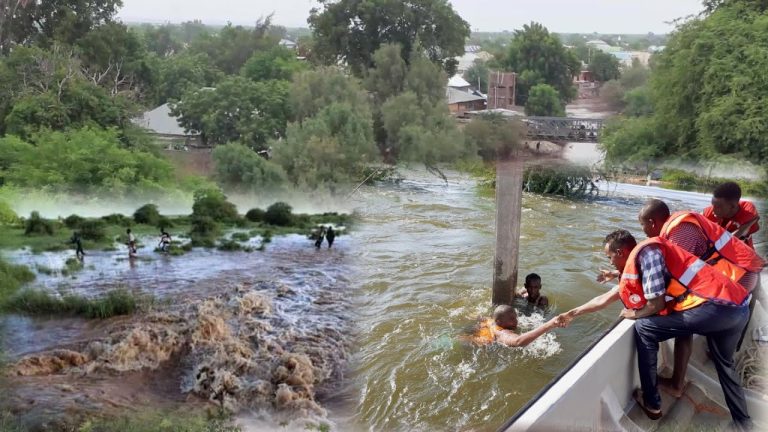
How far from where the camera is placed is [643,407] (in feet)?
7.55

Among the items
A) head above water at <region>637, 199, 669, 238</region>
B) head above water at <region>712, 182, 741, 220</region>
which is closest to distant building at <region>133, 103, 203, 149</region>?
head above water at <region>637, 199, 669, 238</region>

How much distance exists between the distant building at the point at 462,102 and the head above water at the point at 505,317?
53.0 inches

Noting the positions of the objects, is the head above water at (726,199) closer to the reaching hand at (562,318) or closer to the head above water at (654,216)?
the head above water at (654,216)

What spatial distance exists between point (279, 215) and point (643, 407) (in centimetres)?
189

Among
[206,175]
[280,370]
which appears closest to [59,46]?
[206,175]

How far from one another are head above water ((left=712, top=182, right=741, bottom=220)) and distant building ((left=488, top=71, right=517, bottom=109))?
0.97 m

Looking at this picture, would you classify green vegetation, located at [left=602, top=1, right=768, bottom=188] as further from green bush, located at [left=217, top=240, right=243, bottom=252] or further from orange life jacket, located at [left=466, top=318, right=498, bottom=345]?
green bush, located at [left=217, top=240, right=243, bottom=252]

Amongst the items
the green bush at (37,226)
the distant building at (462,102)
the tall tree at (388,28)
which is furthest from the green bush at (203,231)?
the distant building at (462,102)

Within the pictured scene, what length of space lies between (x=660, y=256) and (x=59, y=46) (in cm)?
297

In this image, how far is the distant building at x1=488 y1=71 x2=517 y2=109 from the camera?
270 cm

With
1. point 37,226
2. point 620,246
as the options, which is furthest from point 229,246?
point 620,246

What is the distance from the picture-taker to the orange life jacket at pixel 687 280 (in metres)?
1.97

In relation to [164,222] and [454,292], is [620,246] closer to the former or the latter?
[164,222]

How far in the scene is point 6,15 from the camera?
3158mm
